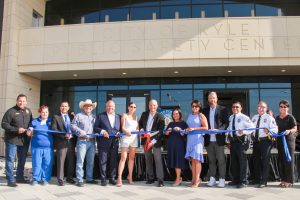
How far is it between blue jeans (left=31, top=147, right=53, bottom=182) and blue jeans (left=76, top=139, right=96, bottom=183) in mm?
700

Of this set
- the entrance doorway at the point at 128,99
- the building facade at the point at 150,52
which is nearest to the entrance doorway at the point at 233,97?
the building facade at the point at 150,52

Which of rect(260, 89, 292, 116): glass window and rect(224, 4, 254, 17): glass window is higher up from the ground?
rect(224, 4, 254, 17): glass window

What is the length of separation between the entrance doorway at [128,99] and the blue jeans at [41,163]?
7418 millimetres

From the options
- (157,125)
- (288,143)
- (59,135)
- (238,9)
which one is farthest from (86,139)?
(238,9)

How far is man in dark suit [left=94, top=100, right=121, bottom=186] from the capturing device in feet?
22.7

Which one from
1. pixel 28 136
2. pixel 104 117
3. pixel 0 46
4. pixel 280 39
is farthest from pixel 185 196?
pixel 0 46

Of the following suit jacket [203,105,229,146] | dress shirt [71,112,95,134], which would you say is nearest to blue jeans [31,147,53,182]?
dress shirt [71,112,95,134]

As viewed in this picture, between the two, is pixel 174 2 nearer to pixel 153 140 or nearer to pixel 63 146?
pixel 153 140

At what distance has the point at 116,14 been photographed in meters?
15.1

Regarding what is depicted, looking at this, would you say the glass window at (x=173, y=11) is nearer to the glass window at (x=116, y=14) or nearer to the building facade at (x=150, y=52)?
the building facade at (x=150, y=52)

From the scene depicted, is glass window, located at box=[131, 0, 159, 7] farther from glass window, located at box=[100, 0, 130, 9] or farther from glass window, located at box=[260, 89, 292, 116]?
glass window, located at box=[260, 89, 292, 116]

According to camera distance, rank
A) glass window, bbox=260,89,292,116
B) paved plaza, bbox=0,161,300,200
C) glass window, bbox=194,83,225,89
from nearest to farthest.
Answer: paved plaza, bbox=0,161,300,200 < glass window, bbox=260,89,292,116 < glass window, bbox=194,83,225,89

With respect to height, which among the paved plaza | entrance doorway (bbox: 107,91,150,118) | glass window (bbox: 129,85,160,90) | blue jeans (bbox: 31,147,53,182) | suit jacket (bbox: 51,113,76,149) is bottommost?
the paved plaza

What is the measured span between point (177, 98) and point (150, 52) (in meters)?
2.87
